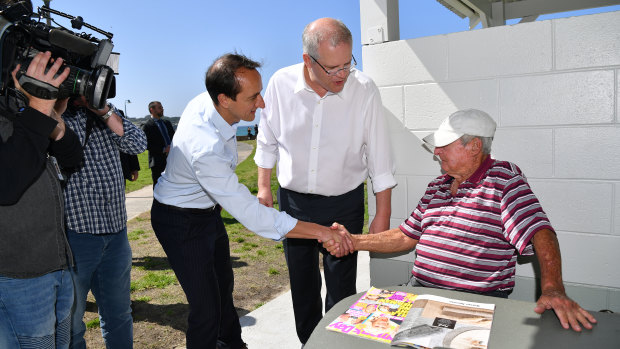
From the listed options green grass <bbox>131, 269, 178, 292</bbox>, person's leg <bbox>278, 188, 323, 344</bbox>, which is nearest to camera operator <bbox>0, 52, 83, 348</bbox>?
person's leg <bbox>278, 188, 323, 344</bbox>

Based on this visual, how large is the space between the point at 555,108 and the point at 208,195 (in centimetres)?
170

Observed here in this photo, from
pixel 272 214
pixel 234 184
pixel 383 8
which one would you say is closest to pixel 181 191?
pixel 234 184

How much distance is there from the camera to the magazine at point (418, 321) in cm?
118

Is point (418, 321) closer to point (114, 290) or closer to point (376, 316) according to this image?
point (376, 316)

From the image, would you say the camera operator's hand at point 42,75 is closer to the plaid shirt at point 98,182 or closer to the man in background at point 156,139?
the plaid shirt at point 98,182

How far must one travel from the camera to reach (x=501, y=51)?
232cm

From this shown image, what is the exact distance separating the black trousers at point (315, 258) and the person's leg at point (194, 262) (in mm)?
464

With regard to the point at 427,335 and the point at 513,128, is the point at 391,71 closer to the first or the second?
the point at 513,128

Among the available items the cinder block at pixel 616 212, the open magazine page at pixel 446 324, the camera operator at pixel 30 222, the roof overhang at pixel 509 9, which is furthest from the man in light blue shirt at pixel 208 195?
the roof overhang at pixel 509 9

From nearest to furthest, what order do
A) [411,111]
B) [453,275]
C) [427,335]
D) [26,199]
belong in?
[427,335] → [26,199] → [453,275] → [411,111]

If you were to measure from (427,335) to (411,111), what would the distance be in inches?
63.6

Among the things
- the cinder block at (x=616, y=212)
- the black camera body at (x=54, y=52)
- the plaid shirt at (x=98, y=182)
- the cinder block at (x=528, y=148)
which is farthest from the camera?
the cinder block at (x=528, y=148)

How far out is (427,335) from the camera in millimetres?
1200

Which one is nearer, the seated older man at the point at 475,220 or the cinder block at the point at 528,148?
the seated older man at the point at 475,220
